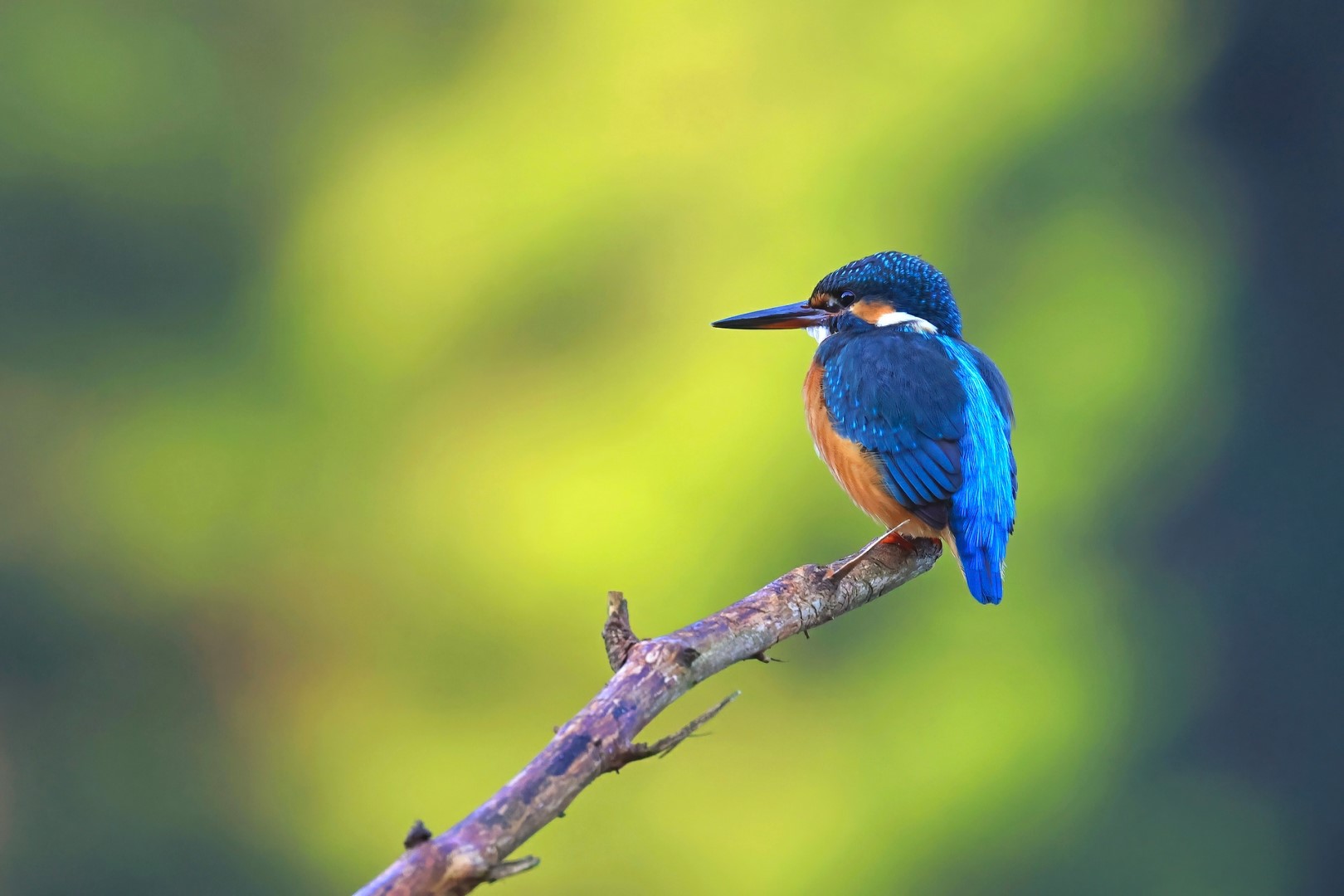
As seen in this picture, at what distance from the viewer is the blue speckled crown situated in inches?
88.3

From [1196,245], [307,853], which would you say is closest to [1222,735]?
[1196,245]

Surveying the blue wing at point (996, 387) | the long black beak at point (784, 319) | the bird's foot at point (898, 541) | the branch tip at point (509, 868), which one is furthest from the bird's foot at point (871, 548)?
the branch tip at point (509, 868)

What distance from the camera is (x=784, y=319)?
7.69 ft

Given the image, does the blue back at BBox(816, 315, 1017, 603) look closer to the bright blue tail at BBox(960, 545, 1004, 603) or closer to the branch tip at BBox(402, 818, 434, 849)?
the bright blue tail at BBox(960, 545, 1004, 603)

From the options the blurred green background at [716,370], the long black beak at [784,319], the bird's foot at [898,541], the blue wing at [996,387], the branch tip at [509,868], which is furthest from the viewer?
the blurred green background at [716,370]

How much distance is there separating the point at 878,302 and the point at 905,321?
0.07 metres

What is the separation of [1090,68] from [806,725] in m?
3.59

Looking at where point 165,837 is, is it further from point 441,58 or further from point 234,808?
point 441,58

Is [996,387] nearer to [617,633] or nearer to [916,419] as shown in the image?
[916,419]

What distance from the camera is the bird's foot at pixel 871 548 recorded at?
1537 millimetres

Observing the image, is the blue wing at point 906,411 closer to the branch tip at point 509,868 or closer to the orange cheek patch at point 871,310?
the orange cheek patch at point 871,310

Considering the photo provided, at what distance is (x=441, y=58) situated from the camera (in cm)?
775

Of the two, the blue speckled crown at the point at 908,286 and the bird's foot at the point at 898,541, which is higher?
the blue speckled crown at the point at 908,286

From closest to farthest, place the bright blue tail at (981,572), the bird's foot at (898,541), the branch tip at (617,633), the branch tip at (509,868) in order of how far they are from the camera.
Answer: the branch tip at (509,868), the branch tip at (617,633), the bright blue tail at (981,572), the bird's foot at (898,541)
